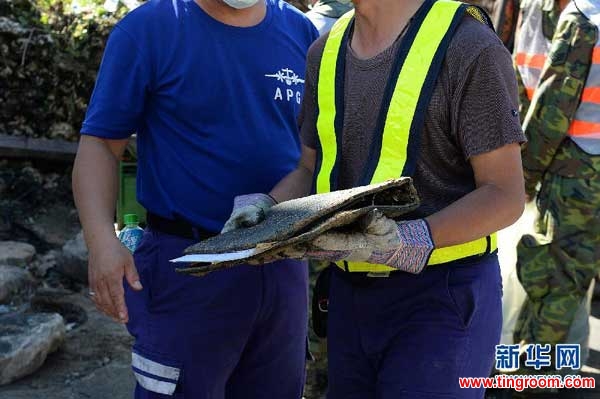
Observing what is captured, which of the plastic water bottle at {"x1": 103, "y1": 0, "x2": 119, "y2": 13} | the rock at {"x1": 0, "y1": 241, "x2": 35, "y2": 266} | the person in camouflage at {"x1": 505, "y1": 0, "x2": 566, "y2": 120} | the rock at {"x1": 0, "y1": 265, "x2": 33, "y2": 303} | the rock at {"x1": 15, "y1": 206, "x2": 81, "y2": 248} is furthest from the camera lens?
the plastic water bottle at {"x1": 103, "y1": 0, "x2": 119, "y2": 13}

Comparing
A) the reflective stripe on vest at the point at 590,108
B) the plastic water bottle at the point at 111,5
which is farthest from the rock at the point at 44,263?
the reflective stripe on vest at the point at 590,108

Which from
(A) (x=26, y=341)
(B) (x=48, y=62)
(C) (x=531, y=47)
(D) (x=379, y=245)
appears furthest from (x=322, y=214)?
(B) (x=48, y=62)

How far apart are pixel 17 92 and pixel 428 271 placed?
5.54 meters

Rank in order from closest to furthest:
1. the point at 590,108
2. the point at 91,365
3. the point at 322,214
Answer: the point at 322,214 < the point at 590,108 < the point at 91,365

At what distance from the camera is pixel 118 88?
7.49 ft

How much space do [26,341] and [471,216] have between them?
122 inches

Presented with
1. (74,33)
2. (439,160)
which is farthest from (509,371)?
(74,33)

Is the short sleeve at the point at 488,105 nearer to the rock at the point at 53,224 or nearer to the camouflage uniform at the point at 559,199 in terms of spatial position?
the camouflage uniform at the point at 559,199

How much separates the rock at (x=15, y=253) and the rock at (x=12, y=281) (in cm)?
19

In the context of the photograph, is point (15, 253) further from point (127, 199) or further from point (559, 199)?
point (559, 199)

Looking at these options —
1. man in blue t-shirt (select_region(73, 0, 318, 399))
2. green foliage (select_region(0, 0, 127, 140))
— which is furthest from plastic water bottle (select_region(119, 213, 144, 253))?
green foliage (select_region(0, 0, 127, 140))

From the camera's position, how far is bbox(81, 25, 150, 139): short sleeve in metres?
2.28

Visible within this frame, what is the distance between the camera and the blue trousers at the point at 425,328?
6.44 feet

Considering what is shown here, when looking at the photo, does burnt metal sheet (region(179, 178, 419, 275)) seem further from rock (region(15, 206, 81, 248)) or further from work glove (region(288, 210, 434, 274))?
rock (region(15, 206, 81, 248))
